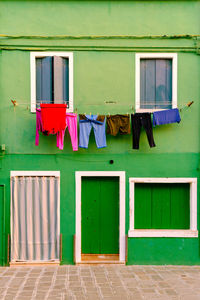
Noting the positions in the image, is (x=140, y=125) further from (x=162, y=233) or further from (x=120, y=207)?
(x=162, y=233)

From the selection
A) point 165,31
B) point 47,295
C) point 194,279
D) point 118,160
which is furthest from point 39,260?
point 165,31

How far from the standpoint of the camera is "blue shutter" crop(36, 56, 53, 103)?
23.5ft

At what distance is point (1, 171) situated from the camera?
704 cm

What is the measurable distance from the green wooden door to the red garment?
1978mm

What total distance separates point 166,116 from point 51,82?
11.5 ft

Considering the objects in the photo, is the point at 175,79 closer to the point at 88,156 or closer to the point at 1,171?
the point at 88,156

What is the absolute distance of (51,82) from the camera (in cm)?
716

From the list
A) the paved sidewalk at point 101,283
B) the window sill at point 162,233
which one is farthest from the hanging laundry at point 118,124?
the paved sidewalk at point 101,283

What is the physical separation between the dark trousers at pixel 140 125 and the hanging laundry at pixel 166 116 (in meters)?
0.20

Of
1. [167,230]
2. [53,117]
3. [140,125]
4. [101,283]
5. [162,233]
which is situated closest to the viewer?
[101,283]

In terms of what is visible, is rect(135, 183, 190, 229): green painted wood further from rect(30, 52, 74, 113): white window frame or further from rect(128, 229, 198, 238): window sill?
rect(30, 52, 74, 113): white window frame

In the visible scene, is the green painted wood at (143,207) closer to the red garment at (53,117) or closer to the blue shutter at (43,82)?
the red garment at (53,117)

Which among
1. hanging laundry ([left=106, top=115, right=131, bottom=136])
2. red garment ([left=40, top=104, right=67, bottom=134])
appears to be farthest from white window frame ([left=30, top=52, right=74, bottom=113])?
hanging laundry ([left=106, top=115, right=131, bottom=136])

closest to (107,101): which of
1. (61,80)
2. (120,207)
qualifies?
(61,80)
